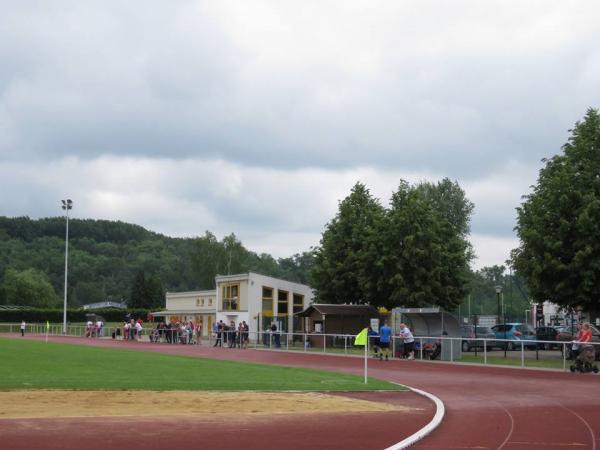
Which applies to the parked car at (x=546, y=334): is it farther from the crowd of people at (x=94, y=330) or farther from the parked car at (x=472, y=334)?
the crowd of people at (x=94, y=330)

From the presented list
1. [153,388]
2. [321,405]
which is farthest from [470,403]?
[153,388]

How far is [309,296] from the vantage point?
6944 cm

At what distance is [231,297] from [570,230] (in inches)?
1468

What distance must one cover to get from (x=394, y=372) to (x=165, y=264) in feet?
485

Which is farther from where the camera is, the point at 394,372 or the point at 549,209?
the point at 549,209

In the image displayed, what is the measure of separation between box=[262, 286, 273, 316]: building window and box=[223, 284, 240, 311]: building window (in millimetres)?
2257

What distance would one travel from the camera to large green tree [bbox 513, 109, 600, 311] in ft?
110

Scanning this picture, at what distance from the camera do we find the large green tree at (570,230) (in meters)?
33.4

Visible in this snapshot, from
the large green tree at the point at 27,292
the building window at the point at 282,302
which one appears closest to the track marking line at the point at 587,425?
the building window at the point at 282,302

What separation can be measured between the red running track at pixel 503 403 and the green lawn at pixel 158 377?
2.46 m

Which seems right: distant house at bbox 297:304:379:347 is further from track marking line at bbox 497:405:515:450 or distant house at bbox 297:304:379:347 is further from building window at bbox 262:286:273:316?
track marking line at bbox 497:405:515:450

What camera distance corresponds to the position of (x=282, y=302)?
219 ft

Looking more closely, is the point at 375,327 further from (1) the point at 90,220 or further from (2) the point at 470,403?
(1) the point at 90,220

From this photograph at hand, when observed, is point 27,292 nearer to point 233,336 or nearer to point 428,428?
point 233,336
